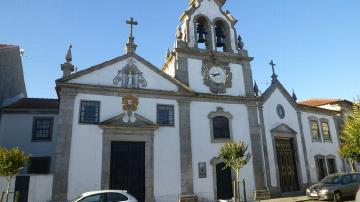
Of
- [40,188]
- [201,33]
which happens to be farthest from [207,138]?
[40,188]

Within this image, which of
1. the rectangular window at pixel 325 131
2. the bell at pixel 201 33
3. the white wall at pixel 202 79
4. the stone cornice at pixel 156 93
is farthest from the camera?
the rectangular window at pixel 325 131

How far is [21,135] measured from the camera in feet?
68.6

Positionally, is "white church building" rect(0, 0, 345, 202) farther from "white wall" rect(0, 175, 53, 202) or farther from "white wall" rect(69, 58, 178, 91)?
"white wall" rect(0, 175, 53, 202)

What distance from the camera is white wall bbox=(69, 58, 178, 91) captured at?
1862cm

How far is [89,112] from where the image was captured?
1794 cm

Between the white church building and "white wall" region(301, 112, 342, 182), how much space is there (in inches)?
5.5

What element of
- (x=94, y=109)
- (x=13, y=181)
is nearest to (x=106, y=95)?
(x=94, y=109)

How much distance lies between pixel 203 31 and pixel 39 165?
15556 millimetres

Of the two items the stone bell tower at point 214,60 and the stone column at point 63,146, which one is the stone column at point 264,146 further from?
the stone column at point 63,146

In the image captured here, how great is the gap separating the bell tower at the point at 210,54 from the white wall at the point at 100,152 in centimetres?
319

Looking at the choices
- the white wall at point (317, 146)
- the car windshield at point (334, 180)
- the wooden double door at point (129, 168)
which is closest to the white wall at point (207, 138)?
the wooden double door at point (129, 168)

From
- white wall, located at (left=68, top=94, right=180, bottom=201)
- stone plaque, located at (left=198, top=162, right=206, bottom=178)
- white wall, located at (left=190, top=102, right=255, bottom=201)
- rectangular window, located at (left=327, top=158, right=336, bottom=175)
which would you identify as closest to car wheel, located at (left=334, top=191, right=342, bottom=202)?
white wall, located at (left=190, top=102, right=255, bottom=201)

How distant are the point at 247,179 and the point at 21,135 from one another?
15.8 metres

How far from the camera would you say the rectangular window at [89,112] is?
17703 millimetres
